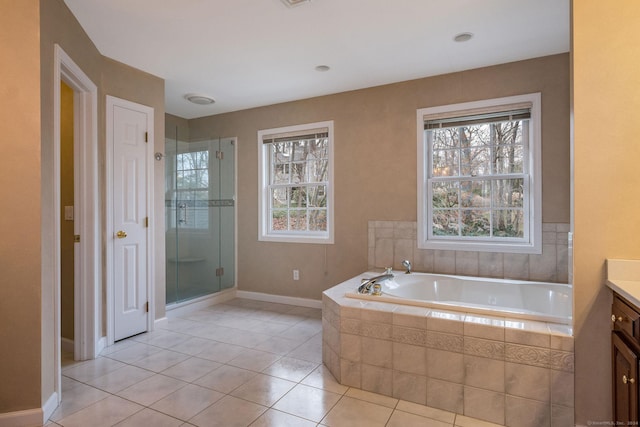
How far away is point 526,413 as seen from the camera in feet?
5.89

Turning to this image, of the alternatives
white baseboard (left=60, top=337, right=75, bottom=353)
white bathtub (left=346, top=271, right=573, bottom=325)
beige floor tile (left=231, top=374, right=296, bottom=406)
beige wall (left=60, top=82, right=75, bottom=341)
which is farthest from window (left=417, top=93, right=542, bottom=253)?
white baseboard (left=60, top=337, right=75, bottom=353)

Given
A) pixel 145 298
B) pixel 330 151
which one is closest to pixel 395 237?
pixel 330 151

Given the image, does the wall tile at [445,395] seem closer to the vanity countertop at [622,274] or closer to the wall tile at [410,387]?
the wall tile at [410,387]

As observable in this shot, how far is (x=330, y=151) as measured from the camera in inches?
152

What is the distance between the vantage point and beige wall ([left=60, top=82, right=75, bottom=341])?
275 centimetres

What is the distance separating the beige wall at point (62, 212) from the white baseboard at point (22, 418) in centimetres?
106

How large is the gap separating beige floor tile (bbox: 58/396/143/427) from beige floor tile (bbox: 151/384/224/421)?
0.48ft

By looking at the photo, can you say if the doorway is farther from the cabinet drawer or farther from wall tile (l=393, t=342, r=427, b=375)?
the cabinet drawer

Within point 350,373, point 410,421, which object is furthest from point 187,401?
point 410,421

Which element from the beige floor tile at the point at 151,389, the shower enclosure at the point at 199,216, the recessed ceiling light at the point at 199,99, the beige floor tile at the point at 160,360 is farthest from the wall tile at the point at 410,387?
the recessed ceiling light at the point at 199,99

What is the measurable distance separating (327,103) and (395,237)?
1.71 meters

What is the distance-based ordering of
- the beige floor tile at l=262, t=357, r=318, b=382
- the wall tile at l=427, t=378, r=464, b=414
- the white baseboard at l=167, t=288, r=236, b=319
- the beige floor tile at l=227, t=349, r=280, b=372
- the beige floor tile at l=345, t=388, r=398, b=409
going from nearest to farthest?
the wall tile at l=427, t=378, r=464, b=414
the beige floor tile at l=345, t=388, r=398, b=409
the beige floor tile at l=262, t=357, r=318, b=382
the beige floor tile at l=227, t=349, r=280, b=372
the white baseboard at l=167, t=288, r=236, b=319

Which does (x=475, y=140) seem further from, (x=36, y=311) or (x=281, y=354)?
(x=36, y=311)

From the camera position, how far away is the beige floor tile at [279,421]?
1.85 m
